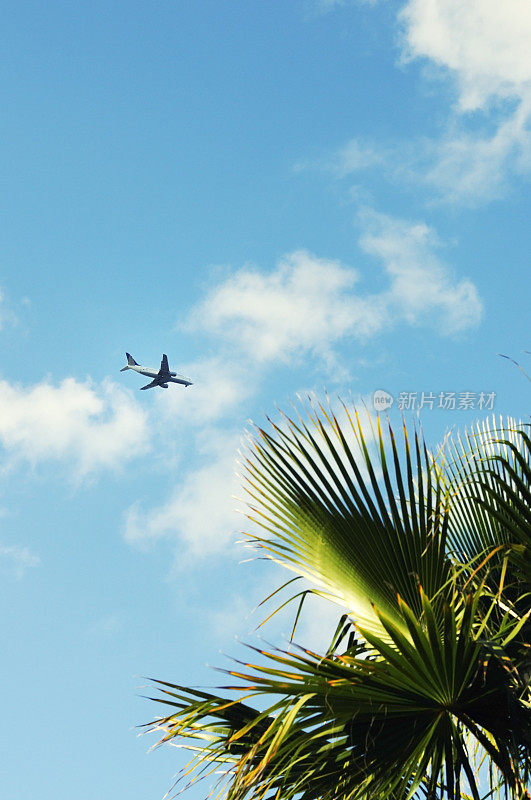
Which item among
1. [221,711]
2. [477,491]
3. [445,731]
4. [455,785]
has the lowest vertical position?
[455,785]

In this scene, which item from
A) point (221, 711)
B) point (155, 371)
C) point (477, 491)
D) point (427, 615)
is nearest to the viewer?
point (427, 615)

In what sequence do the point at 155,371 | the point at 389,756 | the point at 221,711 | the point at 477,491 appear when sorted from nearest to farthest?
the point at 389,756 < the point at 221,711 < the point at 477,491 < the point at 155,371

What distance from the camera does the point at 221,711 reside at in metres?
3.84

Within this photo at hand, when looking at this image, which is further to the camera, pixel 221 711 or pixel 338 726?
pixel 221 711

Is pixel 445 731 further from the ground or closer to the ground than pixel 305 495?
closer to the ground

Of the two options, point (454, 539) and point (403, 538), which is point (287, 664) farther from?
point (454, 539)

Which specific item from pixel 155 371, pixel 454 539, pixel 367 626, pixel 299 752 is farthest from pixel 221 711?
pixel 155 371

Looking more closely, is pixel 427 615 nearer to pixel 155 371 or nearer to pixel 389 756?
pixel 389 756

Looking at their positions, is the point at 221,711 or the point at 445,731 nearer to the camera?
the point at 445,731

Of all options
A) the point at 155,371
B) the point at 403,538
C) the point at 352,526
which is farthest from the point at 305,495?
the point at 155,371

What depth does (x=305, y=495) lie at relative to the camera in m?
4.23

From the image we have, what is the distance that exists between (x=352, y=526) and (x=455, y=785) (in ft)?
4.16

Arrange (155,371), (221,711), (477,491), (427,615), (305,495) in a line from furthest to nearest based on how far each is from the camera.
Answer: (155,371) → (477,491) → (305,495) → (221,711) → (427,615)

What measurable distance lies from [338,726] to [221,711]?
2.23 feet
